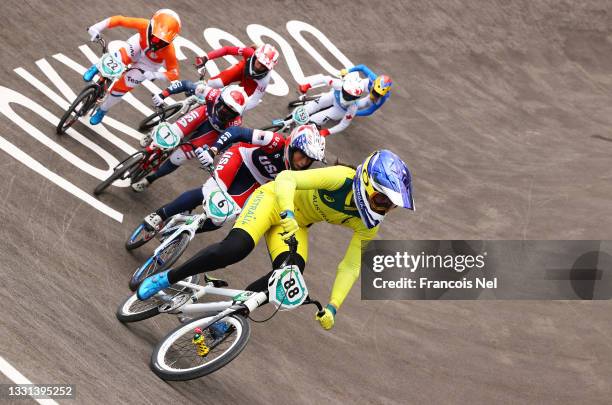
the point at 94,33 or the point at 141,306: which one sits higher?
the point at 94,33

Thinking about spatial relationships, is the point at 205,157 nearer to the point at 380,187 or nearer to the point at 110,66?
the point at 380,187

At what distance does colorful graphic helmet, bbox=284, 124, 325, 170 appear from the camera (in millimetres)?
7664

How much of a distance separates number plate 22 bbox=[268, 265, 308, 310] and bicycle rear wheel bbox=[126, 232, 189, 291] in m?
1.78

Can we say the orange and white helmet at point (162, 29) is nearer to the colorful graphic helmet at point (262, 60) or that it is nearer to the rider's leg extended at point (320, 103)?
the colorful graphic helmet at point (262, 60)

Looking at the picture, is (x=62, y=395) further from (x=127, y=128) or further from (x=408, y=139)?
(x=408, y=139)

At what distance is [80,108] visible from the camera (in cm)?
1123

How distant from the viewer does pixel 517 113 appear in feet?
57.3

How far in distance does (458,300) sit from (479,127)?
6383 mm

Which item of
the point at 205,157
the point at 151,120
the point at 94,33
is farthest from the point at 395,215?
the point at 94,33

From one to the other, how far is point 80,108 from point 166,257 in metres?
4.15

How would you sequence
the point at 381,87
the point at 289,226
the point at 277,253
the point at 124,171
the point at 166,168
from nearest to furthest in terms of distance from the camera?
the point at 289,226
the point at 277,253
the point at 124,171
the point at 166,168
the point at 381,87

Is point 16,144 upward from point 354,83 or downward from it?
upward

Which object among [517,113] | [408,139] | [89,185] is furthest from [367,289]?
[517,113]

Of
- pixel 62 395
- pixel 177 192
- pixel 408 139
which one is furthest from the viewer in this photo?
pixel 408 139
